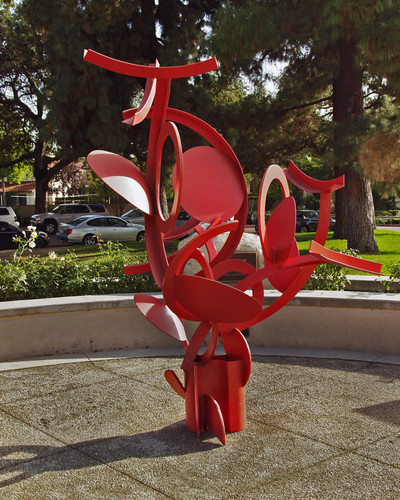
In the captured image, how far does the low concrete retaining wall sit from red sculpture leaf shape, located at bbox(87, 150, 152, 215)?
9.31ft

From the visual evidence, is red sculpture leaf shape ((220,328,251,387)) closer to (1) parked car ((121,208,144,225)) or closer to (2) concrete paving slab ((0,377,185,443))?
(2) concrete paving slab ((0,377,185,443))

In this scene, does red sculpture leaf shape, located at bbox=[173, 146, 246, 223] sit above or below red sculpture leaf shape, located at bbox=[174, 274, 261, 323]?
above

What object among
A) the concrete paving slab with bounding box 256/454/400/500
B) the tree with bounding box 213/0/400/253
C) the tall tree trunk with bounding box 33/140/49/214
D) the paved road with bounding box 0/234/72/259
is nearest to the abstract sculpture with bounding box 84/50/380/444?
the concrete paving slab with bounding box 256/454/400/500

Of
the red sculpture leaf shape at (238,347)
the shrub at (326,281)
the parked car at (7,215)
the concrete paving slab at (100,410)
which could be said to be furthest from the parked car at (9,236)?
the red sculpture leaf shape at (238,347)

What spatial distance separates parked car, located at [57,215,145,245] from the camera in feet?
86.8

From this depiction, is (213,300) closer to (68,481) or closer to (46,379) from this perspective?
(68,481)

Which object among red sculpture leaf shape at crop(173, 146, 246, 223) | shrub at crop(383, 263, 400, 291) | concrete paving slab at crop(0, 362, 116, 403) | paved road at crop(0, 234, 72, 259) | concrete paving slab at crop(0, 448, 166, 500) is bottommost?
concrete paving slab at crop(0, 448, 166, 500)

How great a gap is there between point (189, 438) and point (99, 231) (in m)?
22.6

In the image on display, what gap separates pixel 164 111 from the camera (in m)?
4.83

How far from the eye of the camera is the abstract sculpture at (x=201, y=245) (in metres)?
4.37

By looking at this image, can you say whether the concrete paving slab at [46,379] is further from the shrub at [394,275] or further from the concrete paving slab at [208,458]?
the shrub at [394,275]

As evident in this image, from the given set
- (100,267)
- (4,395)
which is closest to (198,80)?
(100,267)

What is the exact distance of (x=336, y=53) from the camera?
18.1 metres

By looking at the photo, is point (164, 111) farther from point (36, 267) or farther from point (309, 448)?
point (36, 267)
